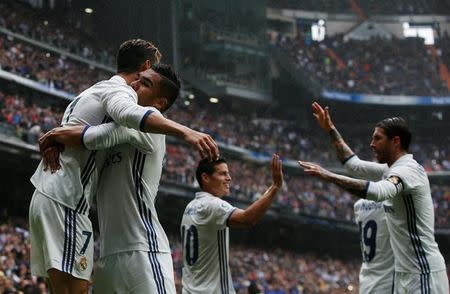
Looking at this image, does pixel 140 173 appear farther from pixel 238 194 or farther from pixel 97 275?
pixel 238 194

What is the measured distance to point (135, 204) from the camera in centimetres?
415

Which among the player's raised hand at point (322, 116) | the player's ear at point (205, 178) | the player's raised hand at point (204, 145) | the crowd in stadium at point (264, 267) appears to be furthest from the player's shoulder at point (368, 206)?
the crowd in stadium at point (264, 267)

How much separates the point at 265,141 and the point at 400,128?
34.5m

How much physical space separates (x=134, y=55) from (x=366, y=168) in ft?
9.10

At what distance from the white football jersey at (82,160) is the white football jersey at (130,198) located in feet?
0.33

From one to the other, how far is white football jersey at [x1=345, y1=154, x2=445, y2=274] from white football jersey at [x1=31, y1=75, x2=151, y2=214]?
2384mm

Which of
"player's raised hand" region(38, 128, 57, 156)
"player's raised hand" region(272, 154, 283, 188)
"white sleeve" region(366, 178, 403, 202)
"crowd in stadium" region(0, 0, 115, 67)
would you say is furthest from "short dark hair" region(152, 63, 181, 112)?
"crowd in stadium" region(0, 0, 115, 67)

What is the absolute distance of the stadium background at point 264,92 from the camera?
27213 millimetres

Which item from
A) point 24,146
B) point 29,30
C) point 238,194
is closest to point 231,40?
point 238,194

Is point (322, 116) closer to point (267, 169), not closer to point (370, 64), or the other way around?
point (267, 169)

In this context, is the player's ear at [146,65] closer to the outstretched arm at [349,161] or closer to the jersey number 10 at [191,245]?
the jersey number 10 at [191,245]

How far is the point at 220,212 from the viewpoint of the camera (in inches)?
235

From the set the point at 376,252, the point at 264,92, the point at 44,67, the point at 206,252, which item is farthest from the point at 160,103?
the point at 264,92

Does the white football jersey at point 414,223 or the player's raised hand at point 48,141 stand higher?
the player's raised hand at point 48,141
